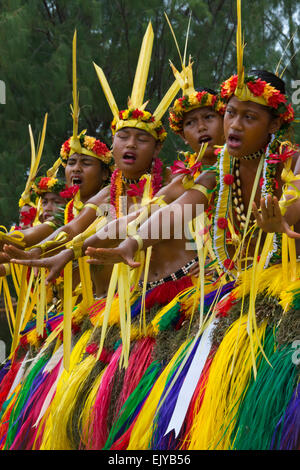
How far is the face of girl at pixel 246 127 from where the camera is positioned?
2.70 metres

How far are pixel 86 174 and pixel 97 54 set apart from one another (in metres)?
3.82

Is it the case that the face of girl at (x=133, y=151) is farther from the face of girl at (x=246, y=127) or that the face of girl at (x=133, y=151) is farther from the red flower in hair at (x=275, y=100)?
the red flower in hair at (x=275, y=100)

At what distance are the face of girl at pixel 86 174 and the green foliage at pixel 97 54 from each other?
9.72 feet

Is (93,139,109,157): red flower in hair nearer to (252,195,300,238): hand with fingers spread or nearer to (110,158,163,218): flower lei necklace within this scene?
(110,158,163,218): flower lei necklace

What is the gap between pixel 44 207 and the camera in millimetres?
5250

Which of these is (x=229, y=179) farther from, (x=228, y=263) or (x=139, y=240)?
(x=139, y=240)

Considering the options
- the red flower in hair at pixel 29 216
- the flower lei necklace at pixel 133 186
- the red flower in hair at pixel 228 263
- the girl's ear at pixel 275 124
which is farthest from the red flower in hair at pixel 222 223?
the red flower in hair at pixel 29 216

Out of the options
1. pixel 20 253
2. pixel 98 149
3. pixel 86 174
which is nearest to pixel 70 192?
pixel 86 174

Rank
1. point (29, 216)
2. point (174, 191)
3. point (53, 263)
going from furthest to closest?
1. point (29, 216)
2. point (174, 191)
3. point (53, 263)

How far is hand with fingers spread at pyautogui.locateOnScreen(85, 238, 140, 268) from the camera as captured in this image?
93.9 inches

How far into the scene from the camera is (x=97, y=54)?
25.8ft

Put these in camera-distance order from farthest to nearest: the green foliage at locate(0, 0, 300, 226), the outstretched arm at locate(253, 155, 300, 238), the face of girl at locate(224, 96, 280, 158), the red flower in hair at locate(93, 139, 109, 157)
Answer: the green foliage at locate(0, 0, 300, 226), the red flower in hair at locate(93, 139, 109, 157), the face of girl at locate(224, 96, 280, 158), the outstretched arm at locate(253, 155, 300, 238)

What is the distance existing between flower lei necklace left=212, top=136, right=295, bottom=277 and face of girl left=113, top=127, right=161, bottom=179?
697 millimetres

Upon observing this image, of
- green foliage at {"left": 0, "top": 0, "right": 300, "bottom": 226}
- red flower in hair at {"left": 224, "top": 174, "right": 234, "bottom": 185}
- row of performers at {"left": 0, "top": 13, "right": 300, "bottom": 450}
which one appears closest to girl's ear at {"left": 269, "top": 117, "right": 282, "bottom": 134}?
row of performers at {"left": 0, "top": 13, "right": 300, "bottom": 450}
